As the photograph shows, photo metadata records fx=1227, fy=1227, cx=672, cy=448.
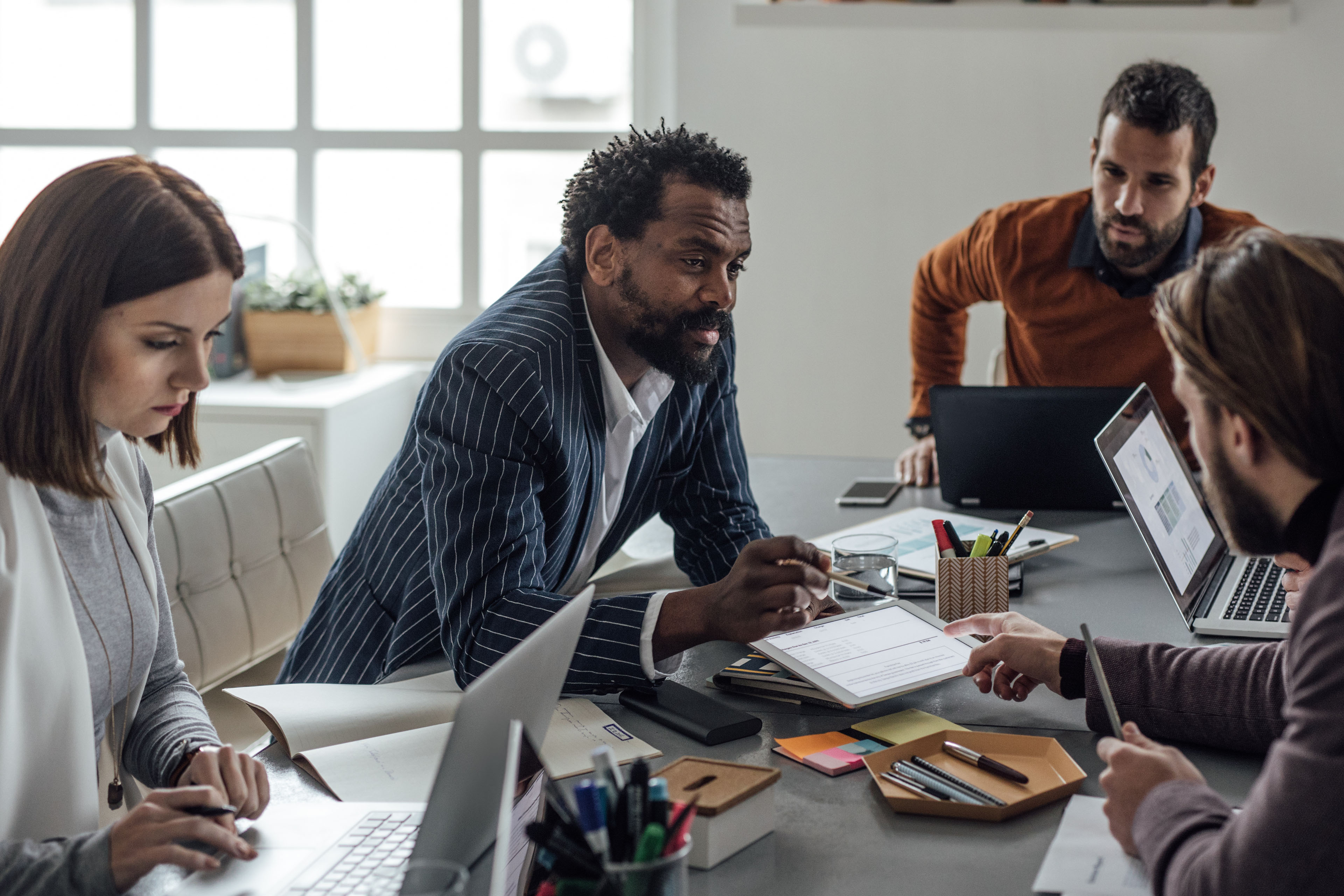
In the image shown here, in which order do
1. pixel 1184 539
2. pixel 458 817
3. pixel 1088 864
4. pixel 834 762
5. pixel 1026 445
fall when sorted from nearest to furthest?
pixel 458 817
pixel 1088 864
pixel 834 762
pixel 1184 539
pixel 1026 445

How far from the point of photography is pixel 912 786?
111 centimetres

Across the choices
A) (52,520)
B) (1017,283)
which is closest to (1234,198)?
(1017,283)

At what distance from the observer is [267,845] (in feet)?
3.40

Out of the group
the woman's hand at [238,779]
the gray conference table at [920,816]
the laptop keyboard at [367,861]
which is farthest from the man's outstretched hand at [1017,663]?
the woman's hand at [238,779]

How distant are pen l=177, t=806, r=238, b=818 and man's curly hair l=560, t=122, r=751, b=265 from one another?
0.94 metres

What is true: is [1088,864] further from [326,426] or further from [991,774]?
[326,426]

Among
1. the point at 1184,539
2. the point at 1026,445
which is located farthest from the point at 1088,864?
the point at 1026,445

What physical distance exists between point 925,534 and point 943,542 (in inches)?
14.7

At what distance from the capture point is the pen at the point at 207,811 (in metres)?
1.01

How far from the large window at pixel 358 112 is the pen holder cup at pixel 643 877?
122 inches

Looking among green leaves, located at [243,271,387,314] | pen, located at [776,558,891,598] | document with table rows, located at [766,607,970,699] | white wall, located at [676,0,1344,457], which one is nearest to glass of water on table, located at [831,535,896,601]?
pen, located at [776,558,891,598]

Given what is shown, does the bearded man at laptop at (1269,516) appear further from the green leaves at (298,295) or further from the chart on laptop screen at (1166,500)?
the green leaves at (298,295)

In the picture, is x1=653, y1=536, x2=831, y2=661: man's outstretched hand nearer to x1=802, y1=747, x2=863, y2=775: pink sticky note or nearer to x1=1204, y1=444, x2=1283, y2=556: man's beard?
x1=802, y1=747, x2=863, y2=775: pink sticky note

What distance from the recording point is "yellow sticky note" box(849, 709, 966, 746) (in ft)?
4.06
